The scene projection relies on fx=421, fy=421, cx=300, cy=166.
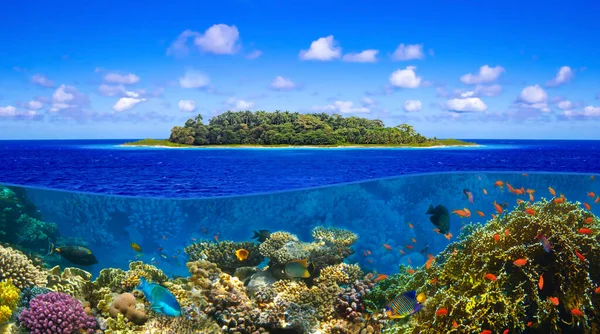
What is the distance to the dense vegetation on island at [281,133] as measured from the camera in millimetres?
75625

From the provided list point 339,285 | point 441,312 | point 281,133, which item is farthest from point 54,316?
point 281,133

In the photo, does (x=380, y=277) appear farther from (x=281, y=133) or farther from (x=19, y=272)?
(x=281, y=133)

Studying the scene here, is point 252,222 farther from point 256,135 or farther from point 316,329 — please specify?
point 256,135

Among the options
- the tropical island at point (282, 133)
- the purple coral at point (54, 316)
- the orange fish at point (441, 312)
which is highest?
the tropical island at point (282, 133)

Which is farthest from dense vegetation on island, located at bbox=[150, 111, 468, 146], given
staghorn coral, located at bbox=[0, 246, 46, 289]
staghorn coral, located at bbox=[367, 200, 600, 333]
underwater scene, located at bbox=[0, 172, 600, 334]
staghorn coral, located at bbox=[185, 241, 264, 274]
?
staghorn coral, located at bbox=[367, 200, 600, 333]

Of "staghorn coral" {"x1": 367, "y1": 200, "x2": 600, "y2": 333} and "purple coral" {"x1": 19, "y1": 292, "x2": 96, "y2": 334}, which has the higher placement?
"staghorn coral" {"x1": 367, "y1": 200, "x2": 600, "y2": 333}

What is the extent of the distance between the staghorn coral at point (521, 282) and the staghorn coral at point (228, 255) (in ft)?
12.1

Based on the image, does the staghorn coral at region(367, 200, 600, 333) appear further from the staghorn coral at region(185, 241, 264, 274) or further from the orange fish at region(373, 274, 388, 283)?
the staghorn coral at region(185, 241, 264, 274)

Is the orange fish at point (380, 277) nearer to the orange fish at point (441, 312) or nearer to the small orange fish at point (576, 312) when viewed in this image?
the orange fish at point (441, 312)

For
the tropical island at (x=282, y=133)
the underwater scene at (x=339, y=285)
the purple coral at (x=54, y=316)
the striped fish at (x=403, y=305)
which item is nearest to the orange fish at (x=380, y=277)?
the underwater scene at (x=339, y=285)

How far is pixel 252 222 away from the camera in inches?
667

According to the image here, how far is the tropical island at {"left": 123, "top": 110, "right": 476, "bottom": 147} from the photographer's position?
75.6 meters

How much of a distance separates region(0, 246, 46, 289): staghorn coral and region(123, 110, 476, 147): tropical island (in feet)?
223

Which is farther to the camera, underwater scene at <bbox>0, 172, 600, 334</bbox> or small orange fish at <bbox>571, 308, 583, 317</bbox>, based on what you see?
underwater scene at <bbox>0, 172, 600, 334</bbox>
